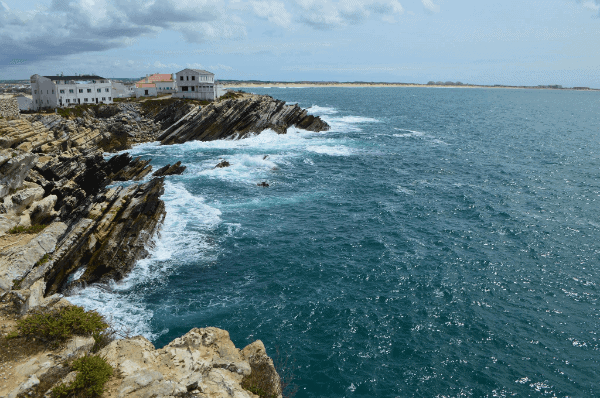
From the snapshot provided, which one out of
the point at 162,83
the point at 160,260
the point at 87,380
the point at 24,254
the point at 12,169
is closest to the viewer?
the point at 87,380

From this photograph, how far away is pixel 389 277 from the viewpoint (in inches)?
1299

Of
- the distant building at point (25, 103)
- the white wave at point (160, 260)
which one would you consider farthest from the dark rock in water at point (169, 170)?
the distant building at point (25, 103)

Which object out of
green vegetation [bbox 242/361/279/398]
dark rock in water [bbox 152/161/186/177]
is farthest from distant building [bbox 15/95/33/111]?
green vegetation [bbox 242/361/279/398]

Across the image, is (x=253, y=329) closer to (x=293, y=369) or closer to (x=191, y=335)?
(x=293, y=369)

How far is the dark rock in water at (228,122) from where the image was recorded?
305 feet

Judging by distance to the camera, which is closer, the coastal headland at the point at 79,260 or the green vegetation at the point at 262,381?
the coastal headland at the point at 79,260

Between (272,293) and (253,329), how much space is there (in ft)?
15.8

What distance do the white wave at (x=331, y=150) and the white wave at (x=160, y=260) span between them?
122ft

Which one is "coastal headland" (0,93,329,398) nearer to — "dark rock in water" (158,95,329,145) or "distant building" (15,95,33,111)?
"dark rock in water" (158,95,329,145)

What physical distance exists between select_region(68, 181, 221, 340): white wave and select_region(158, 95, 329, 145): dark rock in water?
42330 mm

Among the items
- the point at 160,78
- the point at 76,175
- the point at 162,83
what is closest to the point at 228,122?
the point at 162,83

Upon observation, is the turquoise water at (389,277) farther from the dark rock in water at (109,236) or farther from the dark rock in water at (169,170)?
the dark rock in water at (169,170)

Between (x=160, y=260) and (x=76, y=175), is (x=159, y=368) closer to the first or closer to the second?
(x=160, y=260)

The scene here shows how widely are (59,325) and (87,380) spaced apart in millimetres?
4109
